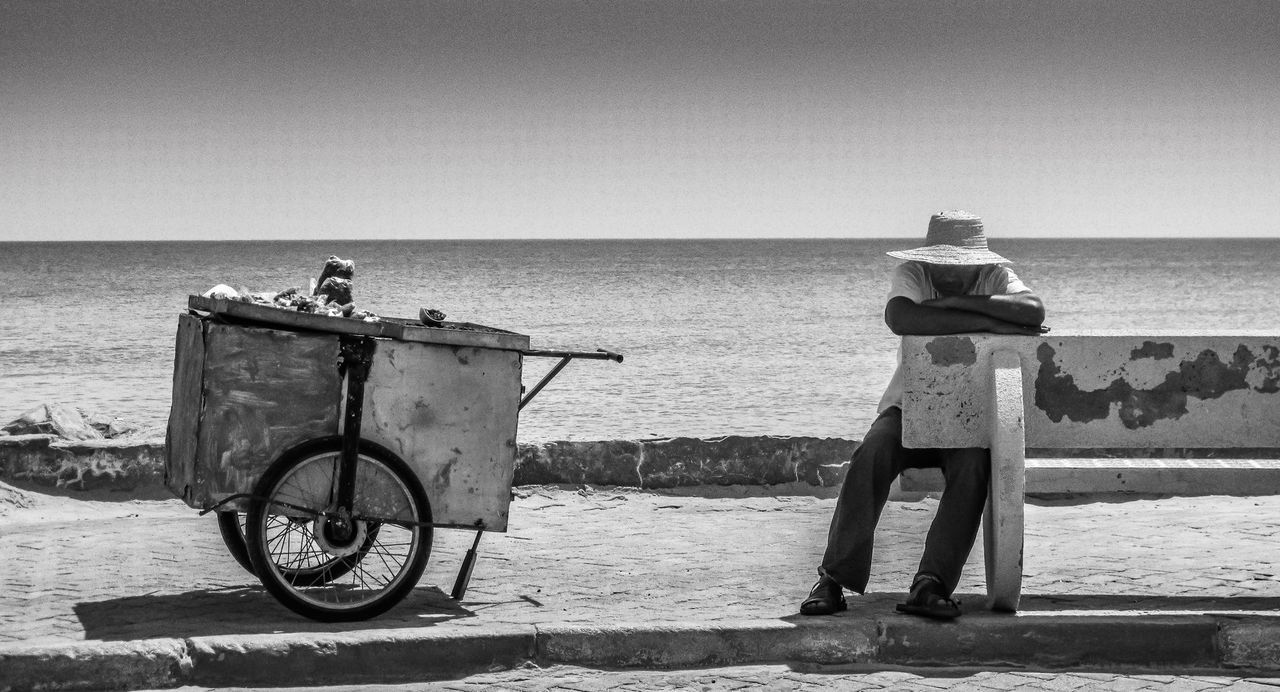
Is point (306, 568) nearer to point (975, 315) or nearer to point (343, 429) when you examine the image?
point (343, 429)

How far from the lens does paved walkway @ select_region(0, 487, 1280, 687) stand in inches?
184

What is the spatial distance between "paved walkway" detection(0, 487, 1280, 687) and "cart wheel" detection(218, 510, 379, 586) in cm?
13

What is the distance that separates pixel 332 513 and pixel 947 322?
2321 millimetres

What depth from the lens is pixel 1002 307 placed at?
15.3ft

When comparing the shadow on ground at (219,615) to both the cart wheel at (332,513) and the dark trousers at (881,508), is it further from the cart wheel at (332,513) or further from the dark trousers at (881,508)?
the dark trousers at (881,508)

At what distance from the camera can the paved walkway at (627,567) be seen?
15.3ft

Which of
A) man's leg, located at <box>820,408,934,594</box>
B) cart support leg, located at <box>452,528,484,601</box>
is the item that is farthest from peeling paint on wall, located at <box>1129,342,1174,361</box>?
cart support leg, located at <box>452,528,484,601</box>

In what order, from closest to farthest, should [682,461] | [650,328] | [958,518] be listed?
[958,518], [682,461], [650,328]

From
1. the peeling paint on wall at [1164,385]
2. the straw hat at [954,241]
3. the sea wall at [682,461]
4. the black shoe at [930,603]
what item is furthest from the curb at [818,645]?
the sea wall at [682,461]

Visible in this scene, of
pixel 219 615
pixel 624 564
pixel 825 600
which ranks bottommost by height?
pixel 219 615

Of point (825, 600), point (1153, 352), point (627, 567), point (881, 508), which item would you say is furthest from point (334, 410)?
point (1153, 352)

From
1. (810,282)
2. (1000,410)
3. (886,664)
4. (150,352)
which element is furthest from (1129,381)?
(810,282)

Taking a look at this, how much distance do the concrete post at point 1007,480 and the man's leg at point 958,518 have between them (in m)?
0.07

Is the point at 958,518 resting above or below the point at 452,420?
below
